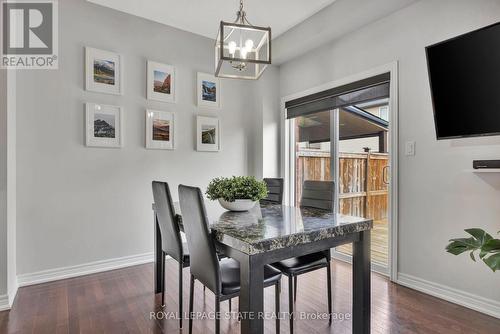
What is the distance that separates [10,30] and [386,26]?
3348 millimetres

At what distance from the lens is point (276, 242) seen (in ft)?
4.32

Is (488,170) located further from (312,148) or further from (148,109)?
(148,109)

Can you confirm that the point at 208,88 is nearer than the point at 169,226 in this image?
No

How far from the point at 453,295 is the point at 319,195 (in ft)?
4.31

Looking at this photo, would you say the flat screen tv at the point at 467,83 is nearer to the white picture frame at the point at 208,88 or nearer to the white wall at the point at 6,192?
the white picture frame at the point at 208,88

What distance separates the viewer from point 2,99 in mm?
2162

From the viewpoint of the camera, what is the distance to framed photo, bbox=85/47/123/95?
294 cm

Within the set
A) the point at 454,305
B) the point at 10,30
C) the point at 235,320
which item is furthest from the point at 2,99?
the point at 454,305

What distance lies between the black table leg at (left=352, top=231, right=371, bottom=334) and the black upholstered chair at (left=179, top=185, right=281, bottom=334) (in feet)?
1.59

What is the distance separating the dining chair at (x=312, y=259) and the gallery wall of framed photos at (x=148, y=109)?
1.67m

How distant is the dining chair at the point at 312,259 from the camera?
1.84 meters

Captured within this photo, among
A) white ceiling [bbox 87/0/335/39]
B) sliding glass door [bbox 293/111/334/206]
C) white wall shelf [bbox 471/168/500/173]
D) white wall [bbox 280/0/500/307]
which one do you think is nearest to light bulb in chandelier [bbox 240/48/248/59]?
white ceiling [bbox 87/0/335/39]

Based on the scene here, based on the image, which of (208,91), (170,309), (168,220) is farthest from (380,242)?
(208,91)

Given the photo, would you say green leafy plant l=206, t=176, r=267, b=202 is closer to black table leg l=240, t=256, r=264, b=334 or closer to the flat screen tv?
black table leg l=240, t=256, r=264, b=334
